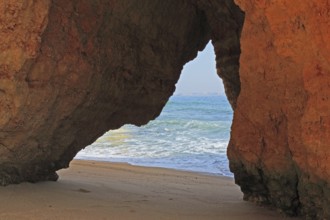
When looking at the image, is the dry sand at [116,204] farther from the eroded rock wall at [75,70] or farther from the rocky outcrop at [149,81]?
the eroded rock wall at [75,70]

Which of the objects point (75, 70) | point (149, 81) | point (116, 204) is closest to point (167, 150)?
point (149, 81)

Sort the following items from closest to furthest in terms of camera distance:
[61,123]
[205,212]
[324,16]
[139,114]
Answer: [324,16], [205,212], [61,123], [139,114]

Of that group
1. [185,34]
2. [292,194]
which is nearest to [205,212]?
[292,194]

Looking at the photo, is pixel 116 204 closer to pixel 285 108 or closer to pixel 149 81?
pixel 285 108

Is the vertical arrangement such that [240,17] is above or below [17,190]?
above

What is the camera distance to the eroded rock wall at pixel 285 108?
3.61m

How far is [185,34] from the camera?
728 cm

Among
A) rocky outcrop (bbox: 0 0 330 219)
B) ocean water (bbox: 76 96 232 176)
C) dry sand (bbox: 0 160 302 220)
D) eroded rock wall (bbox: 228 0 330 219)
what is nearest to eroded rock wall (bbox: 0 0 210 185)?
rocky outcrop (bbox: 0 0 330 219)

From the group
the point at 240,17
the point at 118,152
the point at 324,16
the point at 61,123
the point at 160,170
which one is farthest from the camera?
the point at 118,152

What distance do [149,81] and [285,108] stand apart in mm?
3113

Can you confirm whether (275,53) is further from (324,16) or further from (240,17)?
(240,17)

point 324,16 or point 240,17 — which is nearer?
point 324,16

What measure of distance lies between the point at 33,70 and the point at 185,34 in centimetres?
316

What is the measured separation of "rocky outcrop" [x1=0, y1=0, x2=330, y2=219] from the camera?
3730mm
